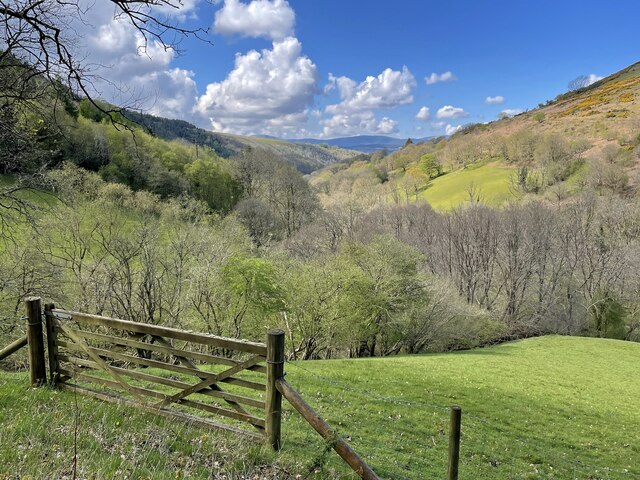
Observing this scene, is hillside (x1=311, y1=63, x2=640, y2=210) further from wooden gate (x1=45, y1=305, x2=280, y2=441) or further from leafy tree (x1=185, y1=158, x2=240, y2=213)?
wooden gate (x1=45, y1=305, x2=280, y2=441)

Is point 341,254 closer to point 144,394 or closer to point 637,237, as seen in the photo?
point 144,394

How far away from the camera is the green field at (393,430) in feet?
17.3

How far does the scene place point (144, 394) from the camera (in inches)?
271

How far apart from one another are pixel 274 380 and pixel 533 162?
278ft

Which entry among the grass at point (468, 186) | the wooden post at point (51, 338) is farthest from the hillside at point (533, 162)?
the wooden post at point (51, 338)

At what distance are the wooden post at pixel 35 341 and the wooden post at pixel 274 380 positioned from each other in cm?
459

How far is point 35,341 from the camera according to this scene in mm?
7215

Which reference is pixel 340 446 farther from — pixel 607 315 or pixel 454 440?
pixel 607 315

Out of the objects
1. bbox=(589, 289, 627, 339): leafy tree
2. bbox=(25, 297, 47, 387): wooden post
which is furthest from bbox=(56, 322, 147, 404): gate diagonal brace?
bbox=(589, 289, 627, 339): leafy tree

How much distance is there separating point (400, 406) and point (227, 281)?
50.4ft

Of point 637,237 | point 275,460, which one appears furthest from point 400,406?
point 637,237

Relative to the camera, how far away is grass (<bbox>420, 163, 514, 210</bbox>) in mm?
74375

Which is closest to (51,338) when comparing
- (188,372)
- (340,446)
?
(188,372)

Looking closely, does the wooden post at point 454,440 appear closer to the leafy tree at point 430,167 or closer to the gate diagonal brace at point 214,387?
the gate diagonal brace at point 214,387
